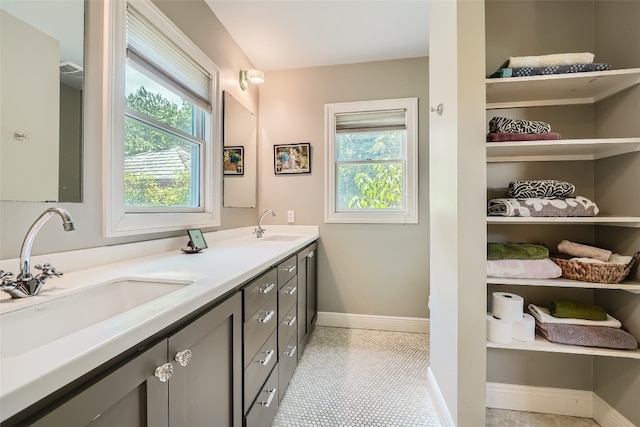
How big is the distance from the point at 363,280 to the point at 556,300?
144cm

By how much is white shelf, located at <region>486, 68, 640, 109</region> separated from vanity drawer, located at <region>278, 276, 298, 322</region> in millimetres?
1495

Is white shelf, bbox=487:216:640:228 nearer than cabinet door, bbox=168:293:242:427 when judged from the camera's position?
No

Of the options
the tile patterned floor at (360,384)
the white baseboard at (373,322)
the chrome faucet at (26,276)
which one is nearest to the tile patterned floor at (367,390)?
the tile patterned floor at (360,384)

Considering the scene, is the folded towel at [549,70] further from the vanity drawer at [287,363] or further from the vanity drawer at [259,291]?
the vanity drawer at [287,363]

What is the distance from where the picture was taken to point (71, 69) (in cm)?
102

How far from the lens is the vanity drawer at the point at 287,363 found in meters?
1.53

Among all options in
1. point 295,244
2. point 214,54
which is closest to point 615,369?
point 295,244

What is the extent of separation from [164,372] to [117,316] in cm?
17

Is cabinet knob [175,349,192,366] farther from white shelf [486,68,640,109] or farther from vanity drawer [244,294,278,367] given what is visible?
white shelf [486,68,640,109]

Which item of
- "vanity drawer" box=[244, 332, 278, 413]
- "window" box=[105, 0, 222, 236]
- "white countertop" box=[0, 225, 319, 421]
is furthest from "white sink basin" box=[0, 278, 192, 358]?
"vanity drawer" box=[244, 332, 278, 413]

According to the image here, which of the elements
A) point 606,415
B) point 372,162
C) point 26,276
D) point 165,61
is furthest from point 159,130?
point 606,415

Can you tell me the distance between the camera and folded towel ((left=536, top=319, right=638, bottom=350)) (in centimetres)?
122

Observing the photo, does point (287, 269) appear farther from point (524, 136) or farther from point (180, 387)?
point (524, 136)

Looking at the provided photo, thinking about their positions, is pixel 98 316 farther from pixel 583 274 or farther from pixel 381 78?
pixel 381 78
